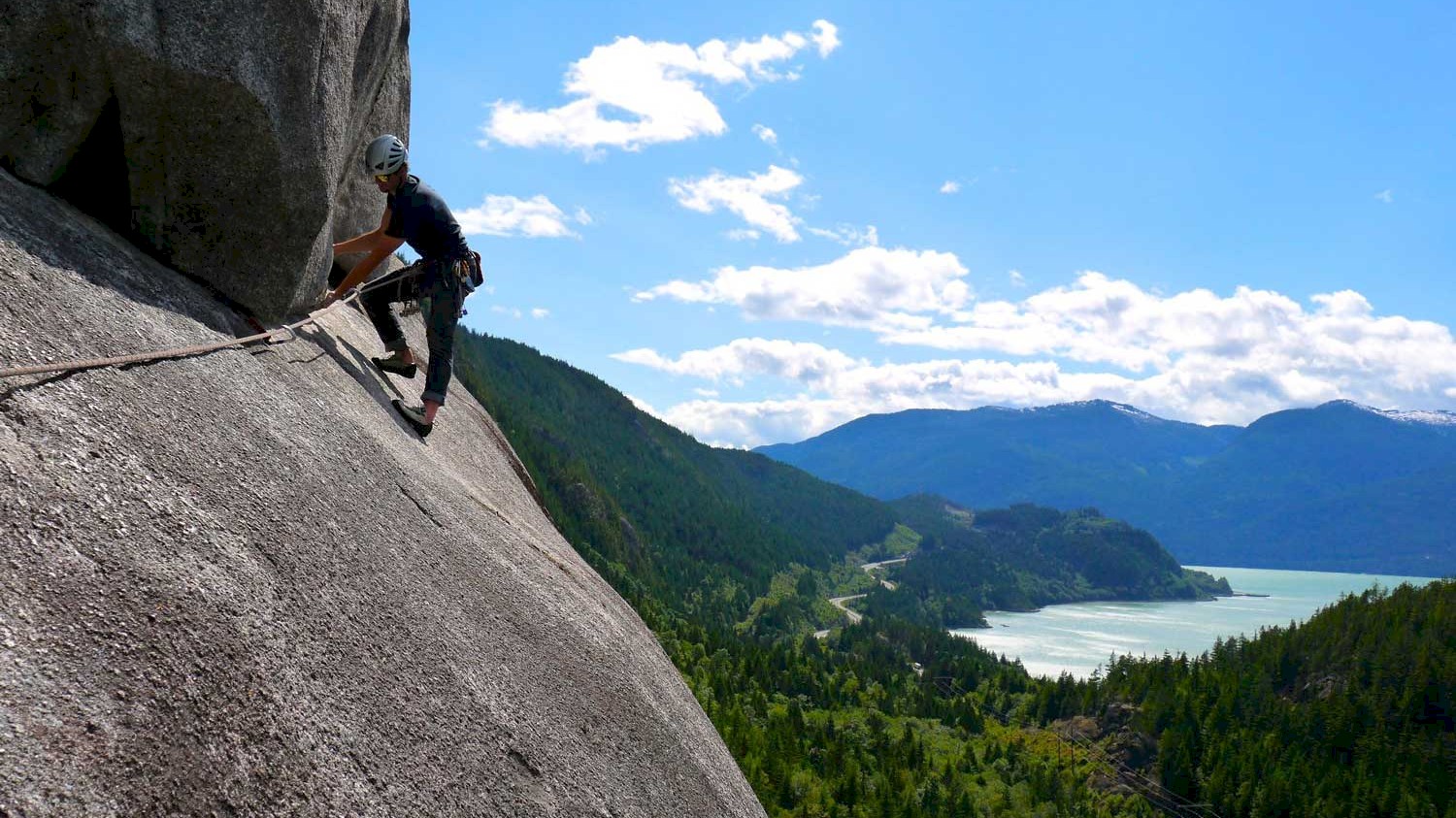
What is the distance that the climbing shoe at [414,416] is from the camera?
10.8 m

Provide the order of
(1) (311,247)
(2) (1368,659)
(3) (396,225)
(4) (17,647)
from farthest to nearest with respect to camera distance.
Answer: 1. (2) (1368,659)
2. (3) (396,225)
3. (1) (311,247)
4. (4) (17,647)

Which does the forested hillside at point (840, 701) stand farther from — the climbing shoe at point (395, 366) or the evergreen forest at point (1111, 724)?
the climbing shoe at point (395, 366)

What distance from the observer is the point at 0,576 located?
402 cm

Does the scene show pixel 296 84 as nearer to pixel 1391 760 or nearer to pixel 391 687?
pixel 391 687

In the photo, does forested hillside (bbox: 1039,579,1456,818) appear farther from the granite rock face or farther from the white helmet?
the granite rock face

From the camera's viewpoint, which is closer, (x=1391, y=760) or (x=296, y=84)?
(x=296, y=84)

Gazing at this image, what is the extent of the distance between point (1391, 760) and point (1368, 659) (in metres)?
20.4

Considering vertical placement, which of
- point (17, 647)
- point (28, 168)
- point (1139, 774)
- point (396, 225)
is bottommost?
point (1139, 774)

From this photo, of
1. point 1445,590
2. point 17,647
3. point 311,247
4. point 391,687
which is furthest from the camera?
point 1445,590

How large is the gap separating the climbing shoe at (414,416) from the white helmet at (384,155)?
9.11 feet

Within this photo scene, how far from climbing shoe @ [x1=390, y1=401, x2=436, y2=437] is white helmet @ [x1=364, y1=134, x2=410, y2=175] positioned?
2778 mm

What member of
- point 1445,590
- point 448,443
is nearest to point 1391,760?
point 1445,590

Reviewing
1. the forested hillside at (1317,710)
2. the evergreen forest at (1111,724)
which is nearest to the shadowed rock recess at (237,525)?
the evergreen forest at (1111,724)

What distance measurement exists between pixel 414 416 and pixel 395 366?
1345mm
